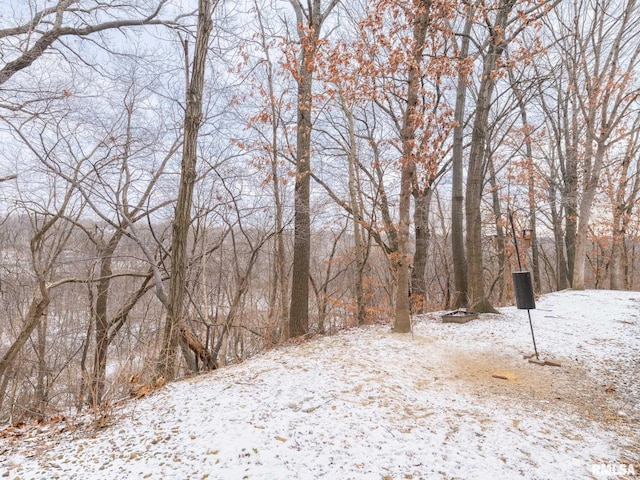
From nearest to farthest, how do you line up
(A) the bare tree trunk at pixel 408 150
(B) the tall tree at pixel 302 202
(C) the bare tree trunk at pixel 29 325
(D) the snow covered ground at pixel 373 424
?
1. (D) the snow covered ground at pixel 373 424
2. (A) the bare tree trunk at pixel 408 150
3. (C) the bare tree trunk at pixel 29 325
4. (B) the tall tree at pixel 302 202

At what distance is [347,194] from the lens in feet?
30.9

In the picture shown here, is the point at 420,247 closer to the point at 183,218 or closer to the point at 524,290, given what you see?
the point at 524,290

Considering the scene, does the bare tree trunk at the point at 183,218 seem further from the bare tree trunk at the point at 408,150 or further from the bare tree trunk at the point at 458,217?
the bare tree trunk at the point at 458,217

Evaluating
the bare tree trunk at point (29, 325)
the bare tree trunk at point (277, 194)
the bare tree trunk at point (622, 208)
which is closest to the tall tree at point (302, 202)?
the bare tree trunk at point (277, 194)

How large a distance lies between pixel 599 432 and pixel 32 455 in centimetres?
454

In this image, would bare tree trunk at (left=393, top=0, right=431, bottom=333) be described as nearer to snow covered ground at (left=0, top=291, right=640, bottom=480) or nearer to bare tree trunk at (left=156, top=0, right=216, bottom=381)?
snow covered ground at (left=0, top=291, right=640, bottom=480)

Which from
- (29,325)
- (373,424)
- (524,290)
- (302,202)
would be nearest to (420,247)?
(302,202)

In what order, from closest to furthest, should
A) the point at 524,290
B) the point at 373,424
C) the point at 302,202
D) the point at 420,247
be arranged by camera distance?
the point at 373,424, the point at 524,290, the point at 302,202, the point at 420,247

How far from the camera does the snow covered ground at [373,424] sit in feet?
7.41

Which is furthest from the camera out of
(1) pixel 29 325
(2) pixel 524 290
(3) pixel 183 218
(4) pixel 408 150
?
(1) pixel 29 325

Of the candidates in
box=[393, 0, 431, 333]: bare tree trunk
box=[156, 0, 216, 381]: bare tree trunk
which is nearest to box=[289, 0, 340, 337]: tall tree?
box=[393, 0, 431, 333]: bare tree trunk

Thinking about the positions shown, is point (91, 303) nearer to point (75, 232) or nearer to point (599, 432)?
point (75, 232)

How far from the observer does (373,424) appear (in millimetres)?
2758

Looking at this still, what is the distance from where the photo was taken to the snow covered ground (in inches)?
89.0
